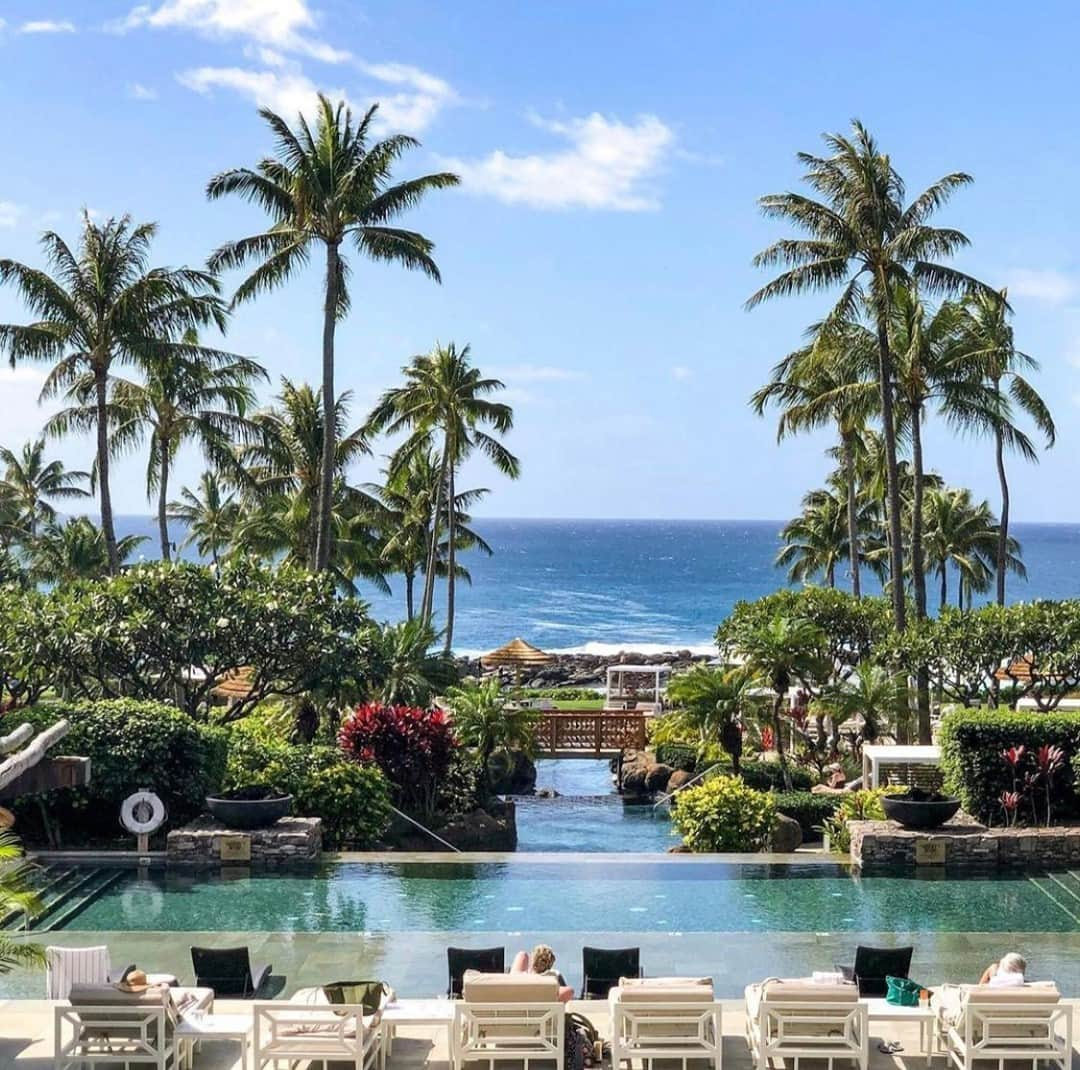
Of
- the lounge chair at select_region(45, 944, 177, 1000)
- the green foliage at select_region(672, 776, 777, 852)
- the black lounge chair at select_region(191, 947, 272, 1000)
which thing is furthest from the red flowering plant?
the lounge chair at select_region(45, 944, 177, 1000)

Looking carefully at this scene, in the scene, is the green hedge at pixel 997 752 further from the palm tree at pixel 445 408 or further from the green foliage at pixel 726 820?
the palm tree at pixel 445 408

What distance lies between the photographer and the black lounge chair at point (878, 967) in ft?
35.5

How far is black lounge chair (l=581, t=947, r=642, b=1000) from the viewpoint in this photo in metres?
10.9

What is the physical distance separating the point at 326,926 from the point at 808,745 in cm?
1786

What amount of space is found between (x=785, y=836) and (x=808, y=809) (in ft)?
5.25

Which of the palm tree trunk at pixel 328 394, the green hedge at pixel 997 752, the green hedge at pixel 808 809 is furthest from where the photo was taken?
the palm tree trunk at pixel 328 394

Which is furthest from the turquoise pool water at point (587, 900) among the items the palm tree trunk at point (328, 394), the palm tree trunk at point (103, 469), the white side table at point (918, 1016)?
the palm tree trunk at point (103, 469)

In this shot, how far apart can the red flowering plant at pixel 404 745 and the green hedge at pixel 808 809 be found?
226 inches

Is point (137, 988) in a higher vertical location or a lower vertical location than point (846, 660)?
lower

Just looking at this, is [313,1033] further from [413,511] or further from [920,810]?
[413,511]

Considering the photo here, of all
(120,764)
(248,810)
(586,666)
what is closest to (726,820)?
(248,810)

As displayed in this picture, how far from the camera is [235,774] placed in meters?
19.4

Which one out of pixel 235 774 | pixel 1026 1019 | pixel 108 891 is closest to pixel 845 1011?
pixel 1026 1019

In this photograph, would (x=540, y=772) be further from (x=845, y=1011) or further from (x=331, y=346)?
(x=845, y=1011)
